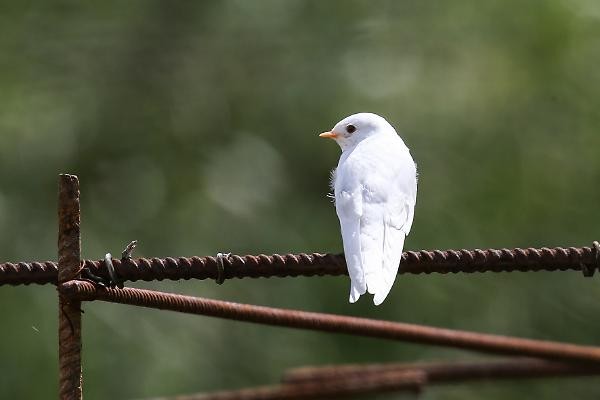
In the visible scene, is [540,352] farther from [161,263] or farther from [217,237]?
[217,237]

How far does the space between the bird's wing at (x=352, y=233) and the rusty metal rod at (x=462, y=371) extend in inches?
29.9

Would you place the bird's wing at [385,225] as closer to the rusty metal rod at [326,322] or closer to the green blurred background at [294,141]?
the rusty metal rod at [326,322]

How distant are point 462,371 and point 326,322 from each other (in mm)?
1611

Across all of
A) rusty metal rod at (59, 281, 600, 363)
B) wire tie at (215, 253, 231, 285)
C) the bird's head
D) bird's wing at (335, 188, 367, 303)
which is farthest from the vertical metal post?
the bird's head

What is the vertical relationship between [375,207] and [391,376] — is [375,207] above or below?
above

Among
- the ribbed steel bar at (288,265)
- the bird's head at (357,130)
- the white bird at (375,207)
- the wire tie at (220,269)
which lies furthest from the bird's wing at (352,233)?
the bird's head at (357,130)

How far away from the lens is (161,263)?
2510mm

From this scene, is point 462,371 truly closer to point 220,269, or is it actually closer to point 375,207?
point 375,207

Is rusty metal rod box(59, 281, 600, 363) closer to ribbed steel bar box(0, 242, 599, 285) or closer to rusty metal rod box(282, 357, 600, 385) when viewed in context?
ribbed steel bar box(0, 242, 599, 285)

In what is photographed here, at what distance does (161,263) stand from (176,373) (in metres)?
5.27

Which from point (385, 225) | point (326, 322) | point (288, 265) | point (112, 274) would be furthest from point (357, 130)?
point (112, 274)

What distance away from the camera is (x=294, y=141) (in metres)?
9.17

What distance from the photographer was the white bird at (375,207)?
10.9 ft

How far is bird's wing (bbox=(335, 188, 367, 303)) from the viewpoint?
3242mm
